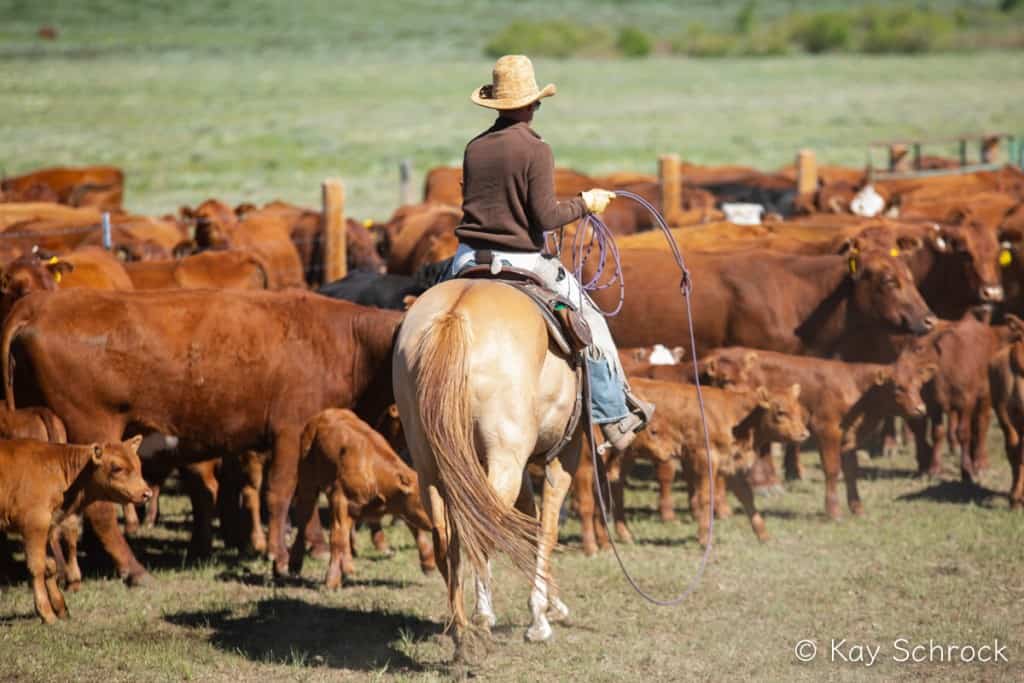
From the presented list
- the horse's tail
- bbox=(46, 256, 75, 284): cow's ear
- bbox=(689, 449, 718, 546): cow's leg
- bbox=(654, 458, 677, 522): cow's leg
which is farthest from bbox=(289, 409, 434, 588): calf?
bbox=(46, 256, 75, 284): cow's ear

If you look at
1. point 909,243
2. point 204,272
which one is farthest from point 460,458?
point 909,243

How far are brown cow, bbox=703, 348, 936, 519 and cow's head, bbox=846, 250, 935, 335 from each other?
959 millimetres

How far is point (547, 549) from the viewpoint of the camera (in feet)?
25.3

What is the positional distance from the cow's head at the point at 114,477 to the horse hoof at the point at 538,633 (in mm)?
2350

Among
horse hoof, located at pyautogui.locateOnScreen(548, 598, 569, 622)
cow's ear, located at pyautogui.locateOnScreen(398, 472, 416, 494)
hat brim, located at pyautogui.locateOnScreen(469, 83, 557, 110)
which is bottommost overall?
horse hoof, located at pyautogui.locateOnScreen(548, 598, 569, 622)

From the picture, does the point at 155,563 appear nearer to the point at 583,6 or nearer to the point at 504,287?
the point at 504,287

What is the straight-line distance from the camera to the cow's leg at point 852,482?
11060 mm

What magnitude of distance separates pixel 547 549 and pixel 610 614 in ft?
3.27

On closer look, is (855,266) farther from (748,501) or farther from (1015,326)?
(748,501)

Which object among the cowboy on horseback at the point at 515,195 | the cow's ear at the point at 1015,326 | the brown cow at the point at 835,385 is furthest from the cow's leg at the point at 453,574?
the cow's ear at the point at 1015,326

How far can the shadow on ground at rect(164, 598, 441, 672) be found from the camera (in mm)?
7637

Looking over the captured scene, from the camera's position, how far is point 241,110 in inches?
2312

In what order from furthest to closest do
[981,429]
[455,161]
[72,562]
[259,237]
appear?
[455,161] → [259,237] → [981,429] → [72,562]

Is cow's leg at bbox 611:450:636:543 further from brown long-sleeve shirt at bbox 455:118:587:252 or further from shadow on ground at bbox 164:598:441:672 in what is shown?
brown long-sleeve shirt at bbox 455:118:587:252
